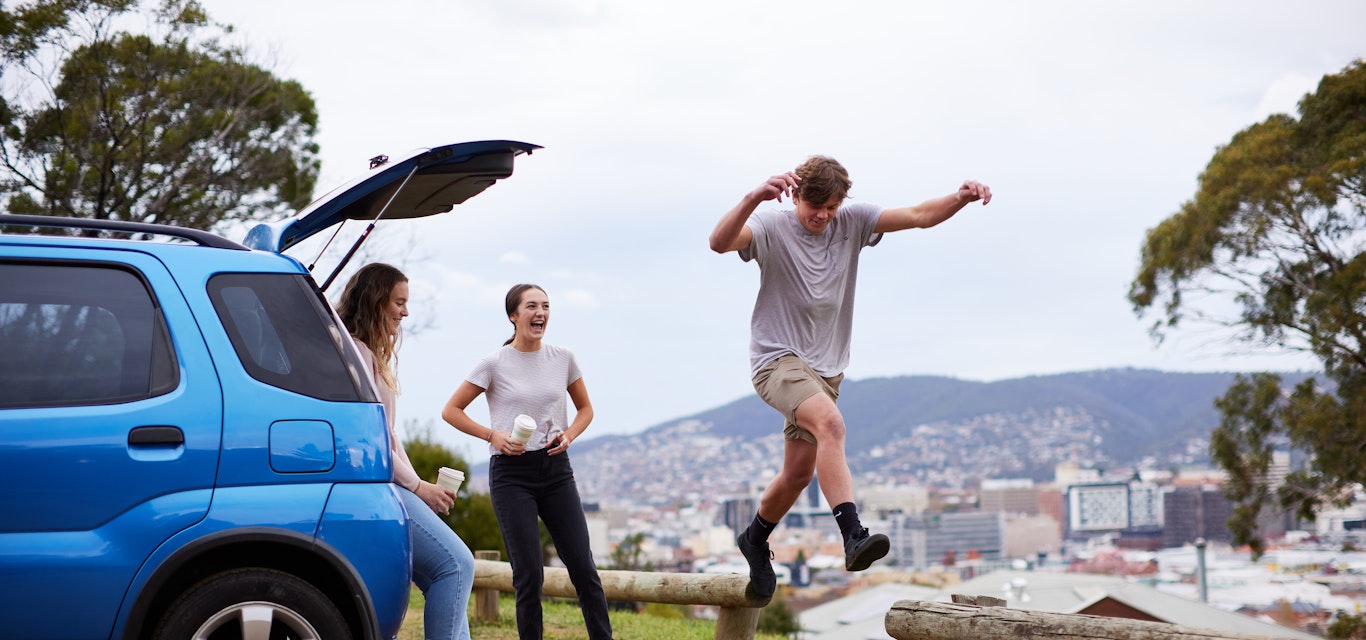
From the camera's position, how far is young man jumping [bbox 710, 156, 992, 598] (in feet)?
19.0

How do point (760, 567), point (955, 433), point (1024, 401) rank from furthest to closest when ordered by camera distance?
point (955, 433)
point (1024, 401)
point (760, 567)

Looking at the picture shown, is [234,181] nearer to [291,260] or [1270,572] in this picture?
[291,260]

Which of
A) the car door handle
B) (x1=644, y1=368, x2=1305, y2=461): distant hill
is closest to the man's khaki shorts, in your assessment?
the car door handle

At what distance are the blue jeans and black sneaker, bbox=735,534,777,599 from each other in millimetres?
1939

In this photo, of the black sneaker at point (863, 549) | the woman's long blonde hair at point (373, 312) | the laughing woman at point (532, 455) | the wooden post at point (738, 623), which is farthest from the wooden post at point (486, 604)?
the black sneaker at point (863, 549)

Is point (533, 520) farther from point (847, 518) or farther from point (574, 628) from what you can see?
point (574, 628)

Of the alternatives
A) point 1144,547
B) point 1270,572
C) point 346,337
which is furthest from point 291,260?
point 1144,547

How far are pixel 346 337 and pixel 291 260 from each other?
32 cm

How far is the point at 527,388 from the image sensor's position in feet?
21.5

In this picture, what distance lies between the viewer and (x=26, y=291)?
390cm

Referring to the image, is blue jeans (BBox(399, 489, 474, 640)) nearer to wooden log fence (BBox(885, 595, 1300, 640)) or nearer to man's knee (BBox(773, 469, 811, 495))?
man's knee (BBox(773, 469, 811, 495))

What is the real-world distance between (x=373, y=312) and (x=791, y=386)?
1.92 meters

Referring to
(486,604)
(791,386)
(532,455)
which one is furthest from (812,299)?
(486,604)

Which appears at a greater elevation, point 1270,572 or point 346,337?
point 346,337
